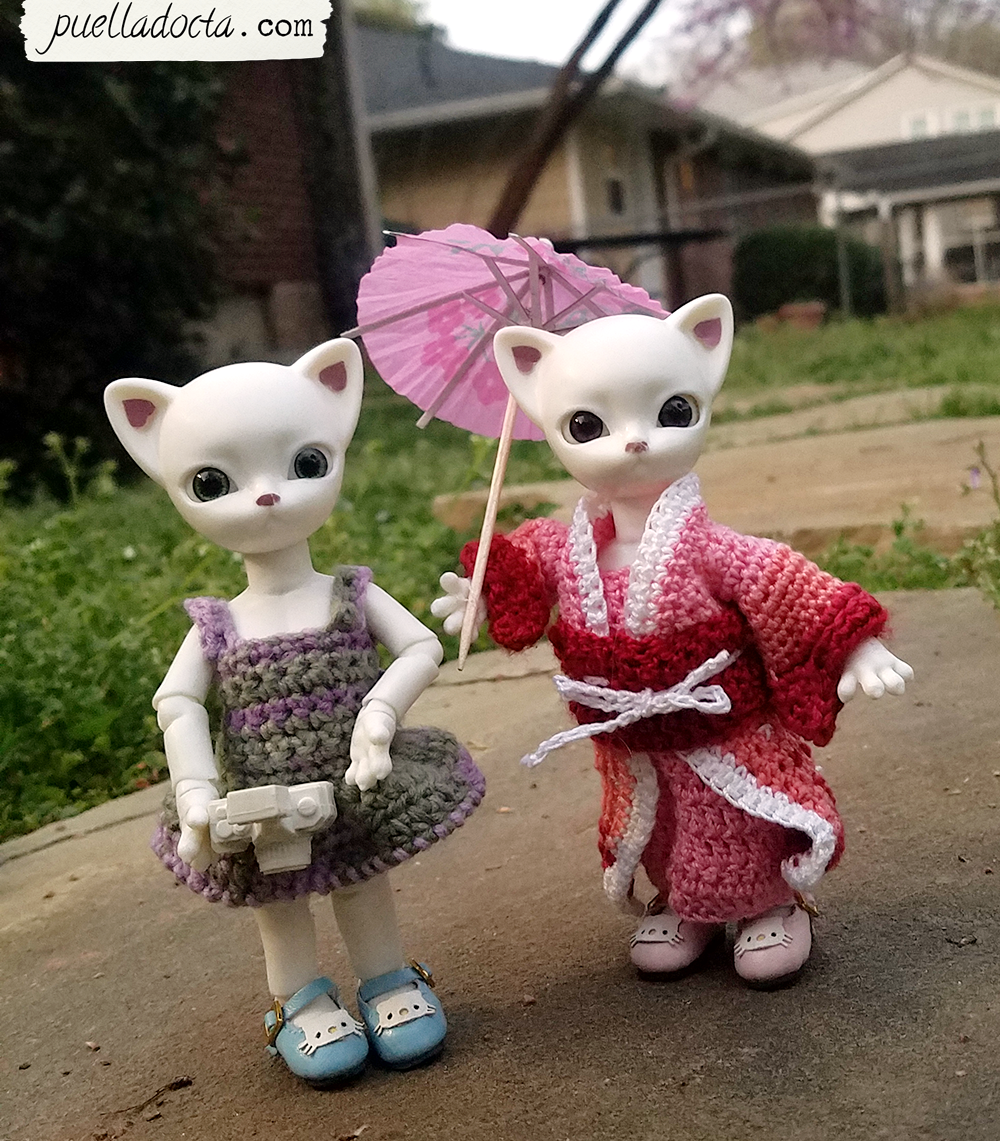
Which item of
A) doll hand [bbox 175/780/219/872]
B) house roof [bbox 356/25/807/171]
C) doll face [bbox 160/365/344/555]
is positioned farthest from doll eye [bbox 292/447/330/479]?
house roof [bbox 356/25/807/171]

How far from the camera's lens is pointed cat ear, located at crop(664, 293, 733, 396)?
1.50 meters

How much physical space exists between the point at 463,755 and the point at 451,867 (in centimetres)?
58

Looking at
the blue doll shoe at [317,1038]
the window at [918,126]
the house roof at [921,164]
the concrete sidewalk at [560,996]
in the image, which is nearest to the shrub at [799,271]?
the house roof at [921,164]

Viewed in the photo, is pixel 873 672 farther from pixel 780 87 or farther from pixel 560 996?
pixel 780 87

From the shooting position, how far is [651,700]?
4.81 feet

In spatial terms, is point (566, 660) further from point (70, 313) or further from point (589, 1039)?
point (70, 313)

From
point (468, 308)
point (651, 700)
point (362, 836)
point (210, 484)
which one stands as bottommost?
point (362, 836)

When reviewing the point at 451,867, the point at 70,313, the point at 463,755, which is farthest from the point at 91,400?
the point at 463,755

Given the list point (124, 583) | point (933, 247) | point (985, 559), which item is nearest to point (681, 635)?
point (985, 559)

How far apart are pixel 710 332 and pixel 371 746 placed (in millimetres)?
607

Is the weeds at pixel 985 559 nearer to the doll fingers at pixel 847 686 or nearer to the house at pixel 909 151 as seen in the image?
the doll fingers at pixel 847 686

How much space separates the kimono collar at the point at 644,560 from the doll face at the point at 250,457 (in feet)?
0.98

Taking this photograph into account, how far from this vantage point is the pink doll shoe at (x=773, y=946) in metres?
1.48

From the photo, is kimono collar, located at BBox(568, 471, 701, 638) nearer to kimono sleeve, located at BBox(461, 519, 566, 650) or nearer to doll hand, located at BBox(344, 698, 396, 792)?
kimono sleeve, located at BBox(461, 519, 566, 650)
